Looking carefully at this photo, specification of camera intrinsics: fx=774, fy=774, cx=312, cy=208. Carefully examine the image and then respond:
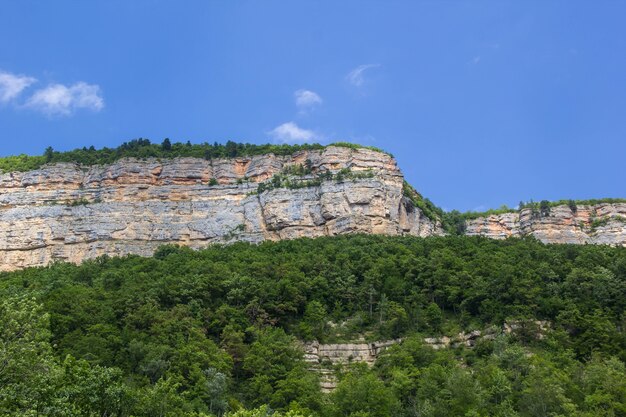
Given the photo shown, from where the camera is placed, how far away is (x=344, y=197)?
8756 cm

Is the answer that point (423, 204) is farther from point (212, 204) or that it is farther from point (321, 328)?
point (321, 328)

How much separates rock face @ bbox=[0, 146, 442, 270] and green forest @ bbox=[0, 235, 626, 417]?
360 inches

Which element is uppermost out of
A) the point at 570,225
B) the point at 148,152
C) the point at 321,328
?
the point at 148,152

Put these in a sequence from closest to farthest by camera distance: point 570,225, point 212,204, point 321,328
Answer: point 321,328 → point 212,204 → point 570,225

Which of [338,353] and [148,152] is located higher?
[148,152]

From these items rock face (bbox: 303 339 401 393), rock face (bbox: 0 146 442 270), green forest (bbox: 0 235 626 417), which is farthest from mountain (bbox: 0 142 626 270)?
rock face (bbox: 303 339 401 393)

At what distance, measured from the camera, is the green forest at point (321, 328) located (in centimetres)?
3293

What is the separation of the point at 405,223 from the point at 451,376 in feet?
153

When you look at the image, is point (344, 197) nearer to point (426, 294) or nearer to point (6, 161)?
point (426, 294)

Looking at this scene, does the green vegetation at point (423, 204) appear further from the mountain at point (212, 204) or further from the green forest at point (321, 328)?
the green forest at point (321, 328)

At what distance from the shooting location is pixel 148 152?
9731cm

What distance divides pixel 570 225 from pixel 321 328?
167 ft

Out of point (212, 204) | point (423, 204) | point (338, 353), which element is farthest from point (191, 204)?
point (338, 353)

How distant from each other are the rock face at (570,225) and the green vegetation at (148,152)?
2089 cm
